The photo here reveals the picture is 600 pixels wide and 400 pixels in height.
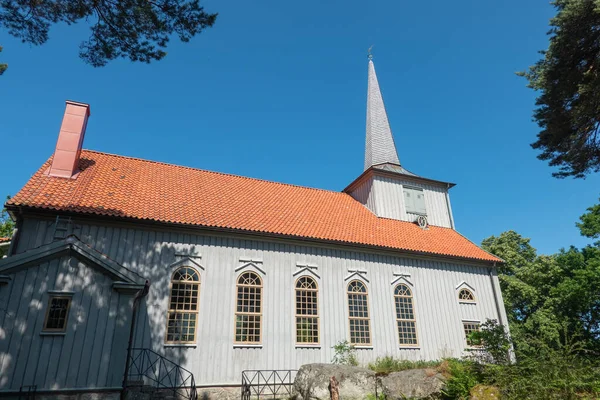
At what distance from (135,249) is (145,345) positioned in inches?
127

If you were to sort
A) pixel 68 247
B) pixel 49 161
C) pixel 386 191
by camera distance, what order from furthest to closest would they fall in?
pixel 386 191, pixel 49 161, pixel 68 247

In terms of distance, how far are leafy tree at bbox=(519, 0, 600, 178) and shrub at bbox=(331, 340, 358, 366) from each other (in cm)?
1024

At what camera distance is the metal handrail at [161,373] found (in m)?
12.0

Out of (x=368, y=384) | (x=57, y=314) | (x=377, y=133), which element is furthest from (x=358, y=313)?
(x=377, y=133)

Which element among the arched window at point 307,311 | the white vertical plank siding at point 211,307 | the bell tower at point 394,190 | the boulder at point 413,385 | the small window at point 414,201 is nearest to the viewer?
the white vertical plank siding at point 211,307

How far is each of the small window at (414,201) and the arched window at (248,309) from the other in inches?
422

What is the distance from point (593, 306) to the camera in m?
28.0

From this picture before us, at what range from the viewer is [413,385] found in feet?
38.0

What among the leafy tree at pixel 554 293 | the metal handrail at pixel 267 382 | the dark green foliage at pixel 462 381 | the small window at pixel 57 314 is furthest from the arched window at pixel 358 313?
the leafy tree at pixel 554 293

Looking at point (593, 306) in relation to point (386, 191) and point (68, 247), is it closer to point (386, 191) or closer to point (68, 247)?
point (386, 191)

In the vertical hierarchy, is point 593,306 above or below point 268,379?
above

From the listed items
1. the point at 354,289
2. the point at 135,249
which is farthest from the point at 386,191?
the point at 135,249

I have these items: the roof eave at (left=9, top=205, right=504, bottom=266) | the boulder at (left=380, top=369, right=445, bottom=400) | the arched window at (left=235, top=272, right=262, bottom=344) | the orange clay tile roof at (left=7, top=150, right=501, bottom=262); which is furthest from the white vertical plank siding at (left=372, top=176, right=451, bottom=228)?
the boulder at (left=380, top=369, right=445, bottom=400)

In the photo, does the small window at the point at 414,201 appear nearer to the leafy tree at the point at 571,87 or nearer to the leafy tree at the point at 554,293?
the leafy tree at the point at 571,87
